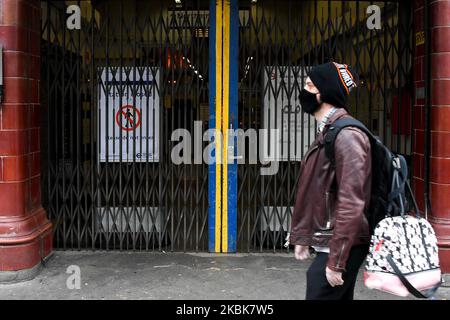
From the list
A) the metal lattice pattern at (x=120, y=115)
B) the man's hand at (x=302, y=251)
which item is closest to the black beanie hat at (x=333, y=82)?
the man's hand at (x=302, y=251)

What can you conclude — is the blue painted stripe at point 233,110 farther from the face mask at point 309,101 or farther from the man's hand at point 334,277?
the man's hand at point 334,277

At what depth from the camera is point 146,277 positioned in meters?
6.02

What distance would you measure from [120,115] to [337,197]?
4.26 metres

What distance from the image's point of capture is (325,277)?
3266mm

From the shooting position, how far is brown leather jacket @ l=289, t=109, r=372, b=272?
3.09 metres

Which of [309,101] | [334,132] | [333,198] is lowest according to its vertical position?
[333,198]

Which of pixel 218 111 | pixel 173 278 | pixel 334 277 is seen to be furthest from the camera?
pixel 218 111

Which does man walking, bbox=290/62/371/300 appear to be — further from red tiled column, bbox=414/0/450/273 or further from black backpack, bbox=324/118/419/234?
red tiled column, bbox=414/0/450/273

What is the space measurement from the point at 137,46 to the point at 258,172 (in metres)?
2.15

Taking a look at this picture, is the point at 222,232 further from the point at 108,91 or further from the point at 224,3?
the point at 224,3

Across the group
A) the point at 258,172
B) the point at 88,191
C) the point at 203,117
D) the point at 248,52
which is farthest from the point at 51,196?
the point at 248,52

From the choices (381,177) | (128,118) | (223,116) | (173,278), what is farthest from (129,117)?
(381,177)

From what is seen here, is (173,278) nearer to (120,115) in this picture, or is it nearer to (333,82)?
(120,115)

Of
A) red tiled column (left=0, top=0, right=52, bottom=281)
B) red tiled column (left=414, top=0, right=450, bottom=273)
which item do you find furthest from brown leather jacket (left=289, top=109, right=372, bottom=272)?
red tiled column (left=0, top=0, right=52, bottom=281)
